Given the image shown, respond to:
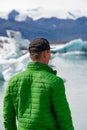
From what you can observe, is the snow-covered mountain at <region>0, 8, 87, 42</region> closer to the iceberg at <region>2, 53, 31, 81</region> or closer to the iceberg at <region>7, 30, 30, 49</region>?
the iceberg at <region>7, 30, 30, 49</region>

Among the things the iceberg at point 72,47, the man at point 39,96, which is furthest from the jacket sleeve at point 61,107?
the iceberg at point 72,47

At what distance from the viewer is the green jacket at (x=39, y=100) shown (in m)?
1.68

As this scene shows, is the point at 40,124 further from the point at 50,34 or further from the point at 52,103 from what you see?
the point at 50,34

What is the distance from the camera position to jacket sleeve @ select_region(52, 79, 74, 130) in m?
1.67

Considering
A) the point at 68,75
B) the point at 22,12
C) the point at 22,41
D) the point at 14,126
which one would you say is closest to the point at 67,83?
the point at 68,75

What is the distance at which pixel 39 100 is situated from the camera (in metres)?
1.70

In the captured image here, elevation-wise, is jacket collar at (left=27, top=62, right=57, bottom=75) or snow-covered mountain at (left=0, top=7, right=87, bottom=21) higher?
snow-covered mountain at (left=0, top=7, right=87, bottom=21)

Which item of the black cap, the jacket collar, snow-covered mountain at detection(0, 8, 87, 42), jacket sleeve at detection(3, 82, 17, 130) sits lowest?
jacket sleeve at detection(3, 82, 17, 130)

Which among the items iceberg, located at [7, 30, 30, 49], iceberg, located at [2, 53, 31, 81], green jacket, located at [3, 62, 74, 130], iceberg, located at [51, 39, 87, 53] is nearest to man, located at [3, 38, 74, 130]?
green jacket, located at [3, 62, 74, 130]

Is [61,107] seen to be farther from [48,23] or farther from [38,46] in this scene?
[48,23]

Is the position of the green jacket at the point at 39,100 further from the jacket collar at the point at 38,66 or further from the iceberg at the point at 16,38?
the iceberg at the point at 16,38

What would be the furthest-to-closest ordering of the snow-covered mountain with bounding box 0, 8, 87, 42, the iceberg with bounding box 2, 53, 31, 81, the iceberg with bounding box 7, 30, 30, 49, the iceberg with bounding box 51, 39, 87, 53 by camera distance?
1. the snow-covered mountain with bounding box 0, 8, 87, 42
2. the iceberg with bounding box 51, 39, 87, 53
3. the iceberg with bounding box 7, 30, 30, 49
4. the iceberg with bounding box 2, 53, 31, 81

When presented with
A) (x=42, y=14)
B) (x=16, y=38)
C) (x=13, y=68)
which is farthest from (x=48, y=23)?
(x=13, y=68)

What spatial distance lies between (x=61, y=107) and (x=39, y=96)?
0.29ft
